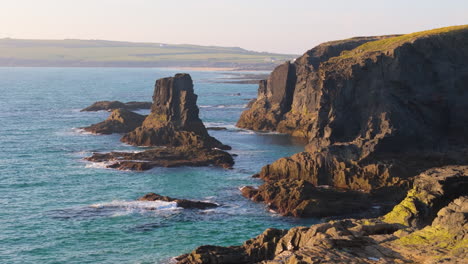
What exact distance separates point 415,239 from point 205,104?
142m

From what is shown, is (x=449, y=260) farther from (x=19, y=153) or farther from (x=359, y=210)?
(x=19, y=153)

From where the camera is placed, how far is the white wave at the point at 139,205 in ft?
198

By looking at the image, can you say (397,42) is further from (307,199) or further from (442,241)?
(442,241)


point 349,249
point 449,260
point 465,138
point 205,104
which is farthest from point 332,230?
point 205,104

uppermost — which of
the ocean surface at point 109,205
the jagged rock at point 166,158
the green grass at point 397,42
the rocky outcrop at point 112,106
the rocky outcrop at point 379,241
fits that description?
the green grass at point 397,42

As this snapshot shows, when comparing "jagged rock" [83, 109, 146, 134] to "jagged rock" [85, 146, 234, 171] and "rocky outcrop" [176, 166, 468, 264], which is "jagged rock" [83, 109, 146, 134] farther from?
"rocky outcrop" [176, 166, 468, 264]

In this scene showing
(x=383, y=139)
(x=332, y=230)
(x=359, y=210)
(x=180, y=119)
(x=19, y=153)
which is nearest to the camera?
(x=332, y=230)

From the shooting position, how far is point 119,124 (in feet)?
367

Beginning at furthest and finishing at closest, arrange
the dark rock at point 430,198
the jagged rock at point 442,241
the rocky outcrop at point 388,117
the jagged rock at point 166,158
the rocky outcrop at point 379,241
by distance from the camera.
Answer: the jagged rock at point 166,158 → the rocky outcrop at point 388,117 → the dark rock at point 430,198 → the rocky outcrop at point 379,241 → the jagged rock at point 442,241

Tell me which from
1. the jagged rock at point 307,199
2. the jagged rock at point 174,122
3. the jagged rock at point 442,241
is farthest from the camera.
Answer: the jagged rock at point 174,122

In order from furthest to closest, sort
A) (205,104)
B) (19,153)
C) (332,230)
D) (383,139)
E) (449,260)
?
(205,104), (19,153), (383,139), (332,230), (449,260)

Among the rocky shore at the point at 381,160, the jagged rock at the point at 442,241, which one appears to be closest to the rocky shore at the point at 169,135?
the rocky shore at the point at 381,160

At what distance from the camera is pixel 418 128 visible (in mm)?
75875

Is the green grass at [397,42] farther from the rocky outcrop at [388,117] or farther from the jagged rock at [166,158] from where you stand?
the jagged rock at [166,158]
